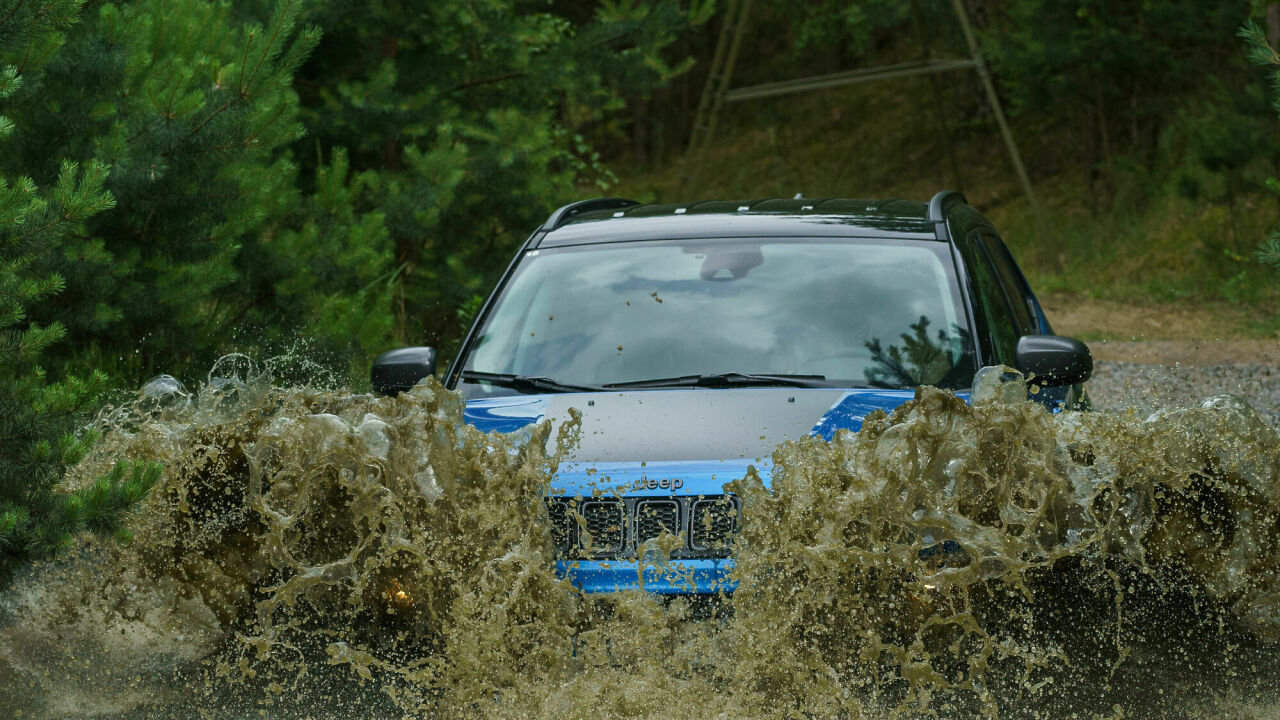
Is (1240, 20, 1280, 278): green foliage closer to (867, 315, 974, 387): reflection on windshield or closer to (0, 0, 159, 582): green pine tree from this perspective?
(867, 315, 974, 387): reflection on windshield

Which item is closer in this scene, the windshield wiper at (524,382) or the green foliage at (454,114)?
the windshield wiper at (524,382)

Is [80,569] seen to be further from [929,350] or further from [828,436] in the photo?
[929,350]

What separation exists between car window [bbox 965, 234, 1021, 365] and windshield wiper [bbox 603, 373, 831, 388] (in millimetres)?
718

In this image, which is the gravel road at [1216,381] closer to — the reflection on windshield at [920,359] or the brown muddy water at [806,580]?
the reflection on windshield at [920,359]

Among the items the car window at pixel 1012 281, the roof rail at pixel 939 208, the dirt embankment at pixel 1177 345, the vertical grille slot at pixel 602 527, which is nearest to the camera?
the vertical grille slot at pixel 602 527

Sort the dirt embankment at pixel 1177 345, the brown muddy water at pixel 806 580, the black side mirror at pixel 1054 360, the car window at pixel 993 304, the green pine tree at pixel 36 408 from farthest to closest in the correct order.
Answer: the dirt embankment at pixel 1177 345
the car window at pixel 993 304
the black side mirror at pixel 1054 360
the green pine tree at pixel 36 408
the brown muddy water at pixel 806 580

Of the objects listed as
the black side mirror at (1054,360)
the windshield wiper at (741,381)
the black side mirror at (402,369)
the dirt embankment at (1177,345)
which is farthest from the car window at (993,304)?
the dirt embankment at (1177,345)

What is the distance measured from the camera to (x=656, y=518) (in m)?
4.07

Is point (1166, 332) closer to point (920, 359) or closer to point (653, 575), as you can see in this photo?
point (920, 359)

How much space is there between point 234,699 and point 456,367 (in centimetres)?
166

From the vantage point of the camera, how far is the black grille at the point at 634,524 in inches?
158

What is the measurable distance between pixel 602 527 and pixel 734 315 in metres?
1.45

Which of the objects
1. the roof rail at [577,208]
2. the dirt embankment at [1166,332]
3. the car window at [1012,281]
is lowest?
the dirt embankment at [1166,332]

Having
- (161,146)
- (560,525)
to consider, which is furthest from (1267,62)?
(161,146)
